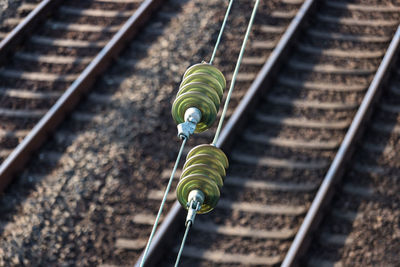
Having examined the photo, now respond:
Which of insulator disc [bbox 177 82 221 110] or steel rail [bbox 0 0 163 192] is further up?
insulator disc [bbox 177 82 221 110]

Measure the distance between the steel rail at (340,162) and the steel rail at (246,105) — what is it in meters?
1.18

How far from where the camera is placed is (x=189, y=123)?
3188mm

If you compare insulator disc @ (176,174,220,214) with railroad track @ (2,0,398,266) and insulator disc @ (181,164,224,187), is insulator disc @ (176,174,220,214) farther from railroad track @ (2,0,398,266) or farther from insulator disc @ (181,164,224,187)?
railroad track @ (2,0,398,266)

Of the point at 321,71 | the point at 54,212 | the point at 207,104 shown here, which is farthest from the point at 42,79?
the point at 207,104

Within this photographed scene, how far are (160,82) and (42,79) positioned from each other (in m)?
1.63

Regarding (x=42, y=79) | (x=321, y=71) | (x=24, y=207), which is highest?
(x=321, y=71)

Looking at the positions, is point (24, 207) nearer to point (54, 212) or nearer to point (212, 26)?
point (54, 212)

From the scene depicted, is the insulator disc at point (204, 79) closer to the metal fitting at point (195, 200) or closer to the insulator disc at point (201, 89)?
the insulator disc at point (201, 89)

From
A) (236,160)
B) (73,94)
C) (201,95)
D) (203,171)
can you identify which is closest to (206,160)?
(203,171)

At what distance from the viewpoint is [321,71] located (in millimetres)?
7086

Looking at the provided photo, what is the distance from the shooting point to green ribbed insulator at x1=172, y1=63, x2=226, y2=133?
10.8ft

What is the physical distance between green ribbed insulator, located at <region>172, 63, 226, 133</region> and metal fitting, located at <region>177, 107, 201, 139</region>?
0.16ft

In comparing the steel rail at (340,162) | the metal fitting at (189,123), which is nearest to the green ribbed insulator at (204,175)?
the metal fitting at (189,123)

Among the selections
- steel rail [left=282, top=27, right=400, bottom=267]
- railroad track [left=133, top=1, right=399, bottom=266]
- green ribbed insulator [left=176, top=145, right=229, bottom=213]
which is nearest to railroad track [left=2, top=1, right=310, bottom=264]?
railroad track [left=133, top=1, right=399, bottom=266]
